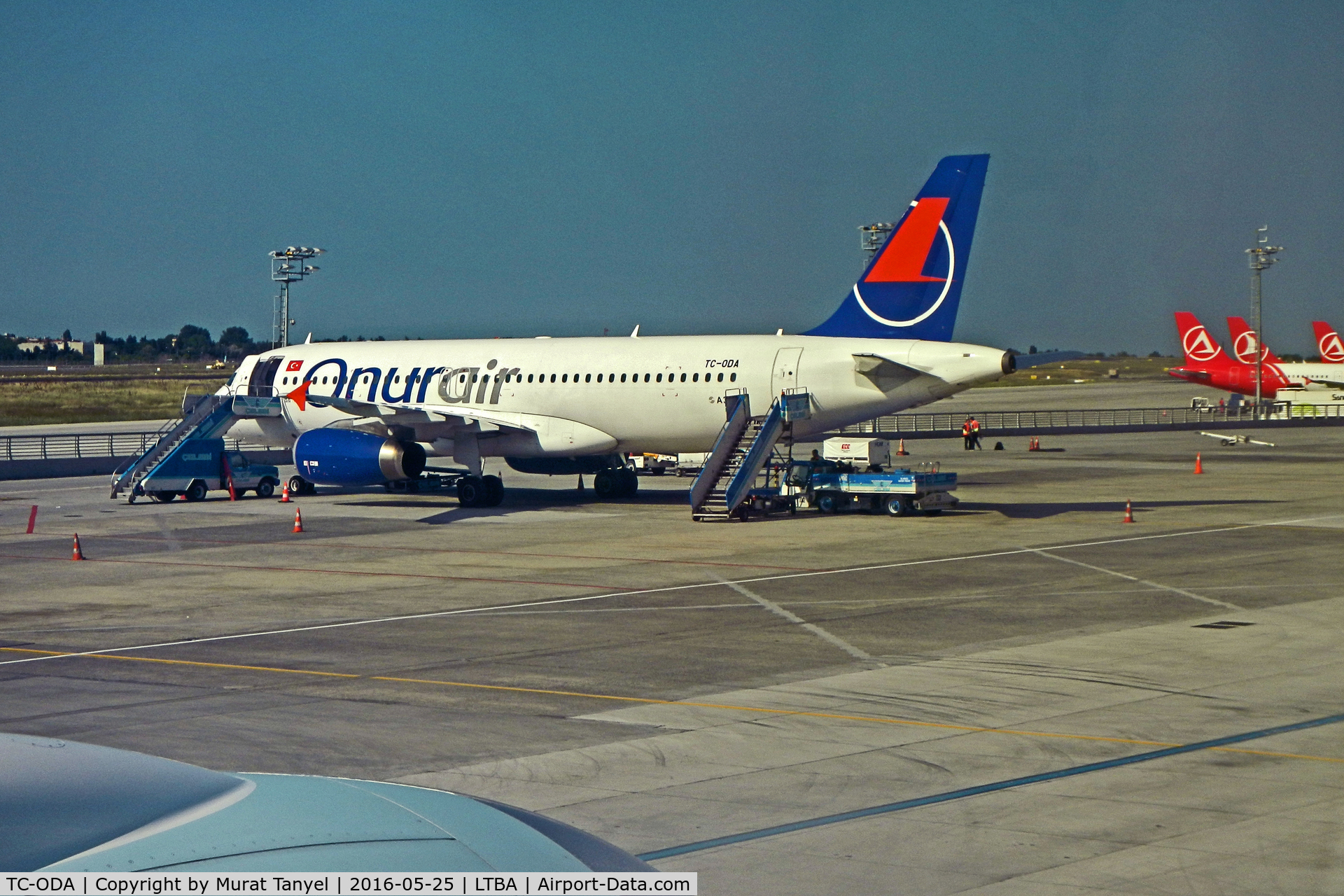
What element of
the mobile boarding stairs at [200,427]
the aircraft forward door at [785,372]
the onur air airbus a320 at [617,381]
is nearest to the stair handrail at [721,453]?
the onur air airbus a320 at [617,381]

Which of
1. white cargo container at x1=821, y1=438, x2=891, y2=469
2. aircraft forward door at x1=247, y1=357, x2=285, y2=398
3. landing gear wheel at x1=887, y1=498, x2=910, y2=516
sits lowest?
landing gear wheel at x1=887, y1=498, x2=910, y2=516

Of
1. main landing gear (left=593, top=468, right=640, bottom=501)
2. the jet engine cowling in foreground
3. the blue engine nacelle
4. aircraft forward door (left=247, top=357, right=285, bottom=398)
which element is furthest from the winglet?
the jet engine cowling in foreground

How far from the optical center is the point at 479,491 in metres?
37.2

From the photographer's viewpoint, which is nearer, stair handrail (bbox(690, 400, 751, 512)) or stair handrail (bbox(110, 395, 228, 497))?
stair handrail (bbox(690, 400, 751, 512))

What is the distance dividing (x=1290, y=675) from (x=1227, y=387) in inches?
3686

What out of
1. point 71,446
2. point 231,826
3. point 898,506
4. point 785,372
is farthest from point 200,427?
point 231,826

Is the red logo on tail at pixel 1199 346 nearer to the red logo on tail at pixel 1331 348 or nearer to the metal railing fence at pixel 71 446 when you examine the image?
the red logo on tail at pixel 1331 348

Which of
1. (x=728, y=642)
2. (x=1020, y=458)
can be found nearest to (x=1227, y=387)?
(x=1020, y=458)

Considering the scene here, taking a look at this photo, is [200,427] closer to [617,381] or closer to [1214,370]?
[617,381]

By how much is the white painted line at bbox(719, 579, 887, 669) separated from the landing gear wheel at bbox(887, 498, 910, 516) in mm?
11317

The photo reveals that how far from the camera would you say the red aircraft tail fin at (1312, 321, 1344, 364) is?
110 m

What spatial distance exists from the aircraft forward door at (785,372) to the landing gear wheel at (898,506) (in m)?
3.65

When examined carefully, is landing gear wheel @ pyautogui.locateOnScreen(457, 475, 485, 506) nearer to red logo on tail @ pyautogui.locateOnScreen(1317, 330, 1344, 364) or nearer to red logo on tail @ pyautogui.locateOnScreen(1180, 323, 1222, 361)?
red logo on tail @ pyautogui.locateOnScreen(1180, 323, 1222, 361)

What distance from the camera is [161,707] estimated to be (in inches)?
544
